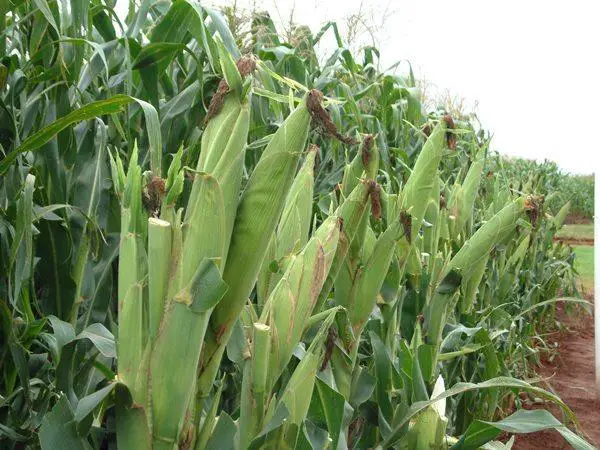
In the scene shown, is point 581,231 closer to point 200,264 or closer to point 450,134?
point 450,134

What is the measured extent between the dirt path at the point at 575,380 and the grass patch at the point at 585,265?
2.07 m

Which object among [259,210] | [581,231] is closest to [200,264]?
[259,210]

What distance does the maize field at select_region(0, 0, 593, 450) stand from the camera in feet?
2.43

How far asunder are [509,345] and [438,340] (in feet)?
4.86

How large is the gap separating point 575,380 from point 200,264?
4314mm

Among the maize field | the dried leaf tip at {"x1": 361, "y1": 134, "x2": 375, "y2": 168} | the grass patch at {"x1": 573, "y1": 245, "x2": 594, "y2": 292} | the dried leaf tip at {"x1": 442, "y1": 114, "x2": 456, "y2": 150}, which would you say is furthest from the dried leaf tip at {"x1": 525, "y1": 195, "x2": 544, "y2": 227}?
the grass patch at {"x1": 573, "y1": 245, "x2": 594, "y2": 292}

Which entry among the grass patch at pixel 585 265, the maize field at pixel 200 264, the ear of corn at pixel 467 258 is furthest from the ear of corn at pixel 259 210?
the grass patch at pixel 585 265

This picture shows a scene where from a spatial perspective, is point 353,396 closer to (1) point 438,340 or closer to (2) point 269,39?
(1) point 438,340

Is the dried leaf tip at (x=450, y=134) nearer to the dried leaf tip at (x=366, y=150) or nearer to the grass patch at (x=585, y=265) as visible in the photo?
the dried leaf tip at (x=366, y=150)

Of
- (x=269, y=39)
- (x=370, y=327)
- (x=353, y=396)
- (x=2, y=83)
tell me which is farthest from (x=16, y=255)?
(x=269, y=39)

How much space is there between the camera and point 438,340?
5.91 feet

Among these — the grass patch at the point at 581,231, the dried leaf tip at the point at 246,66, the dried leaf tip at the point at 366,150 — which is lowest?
the grass patch at the point at 581,231

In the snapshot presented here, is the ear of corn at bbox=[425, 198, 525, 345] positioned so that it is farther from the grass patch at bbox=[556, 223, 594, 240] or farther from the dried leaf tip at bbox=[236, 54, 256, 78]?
the grass patch at bbox=[556, 223, 594, 240]

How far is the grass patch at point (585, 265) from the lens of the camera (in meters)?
8.84
